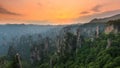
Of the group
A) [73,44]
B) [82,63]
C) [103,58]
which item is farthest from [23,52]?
[103,58]

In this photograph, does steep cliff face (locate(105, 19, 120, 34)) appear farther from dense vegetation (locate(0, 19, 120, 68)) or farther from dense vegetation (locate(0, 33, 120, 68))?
dense vegetation (locate(0, 33, 120, 68))

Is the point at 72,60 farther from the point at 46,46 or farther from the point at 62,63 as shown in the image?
the point at 46,46

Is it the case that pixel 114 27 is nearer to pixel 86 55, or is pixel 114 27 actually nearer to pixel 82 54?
pixel 82 54

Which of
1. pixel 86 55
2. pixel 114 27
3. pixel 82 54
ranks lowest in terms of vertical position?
pixel 82 54

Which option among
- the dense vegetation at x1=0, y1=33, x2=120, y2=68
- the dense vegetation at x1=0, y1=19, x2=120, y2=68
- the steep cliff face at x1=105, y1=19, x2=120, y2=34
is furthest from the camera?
the steep cliff face at x1=105, y1=19, x2=120, y2=34

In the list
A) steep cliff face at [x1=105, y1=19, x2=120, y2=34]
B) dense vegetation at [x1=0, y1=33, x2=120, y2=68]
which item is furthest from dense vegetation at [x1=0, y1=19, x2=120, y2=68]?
steep cliff face at [x1=105, y1=19, x2=120, y2=34]

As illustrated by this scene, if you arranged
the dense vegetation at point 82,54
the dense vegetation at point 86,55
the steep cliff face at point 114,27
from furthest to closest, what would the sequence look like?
the steep cliff face at point 114,27
the dense vegetation at point 82,54
the dense vegetation at point 86,55

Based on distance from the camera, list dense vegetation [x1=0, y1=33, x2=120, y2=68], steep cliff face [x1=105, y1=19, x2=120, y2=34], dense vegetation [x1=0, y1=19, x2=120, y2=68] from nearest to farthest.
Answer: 1. dense vegetation [x1=0, y1=33, x2=120, y2=68]
2. dense vegetation [x1=0, y1=19, x2=120, y2=68]
3. steep cliff face [x1=105, y1=19, x2=120, y2=34]

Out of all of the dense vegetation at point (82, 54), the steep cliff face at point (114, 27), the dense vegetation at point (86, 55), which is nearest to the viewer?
the dense vegetation at point (86, 55)

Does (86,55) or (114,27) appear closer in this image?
(86,55)

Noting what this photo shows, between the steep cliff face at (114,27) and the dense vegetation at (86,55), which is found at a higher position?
the steep cliff face at (114,27)

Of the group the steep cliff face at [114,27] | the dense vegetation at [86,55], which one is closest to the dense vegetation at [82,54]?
the dense vegetation at [86,55]

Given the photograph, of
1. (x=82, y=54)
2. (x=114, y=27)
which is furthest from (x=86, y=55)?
(x=114, y=27)

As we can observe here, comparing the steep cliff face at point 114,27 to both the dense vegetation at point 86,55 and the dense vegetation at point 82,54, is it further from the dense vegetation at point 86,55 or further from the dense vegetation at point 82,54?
the dense vegetation at point 86,55
